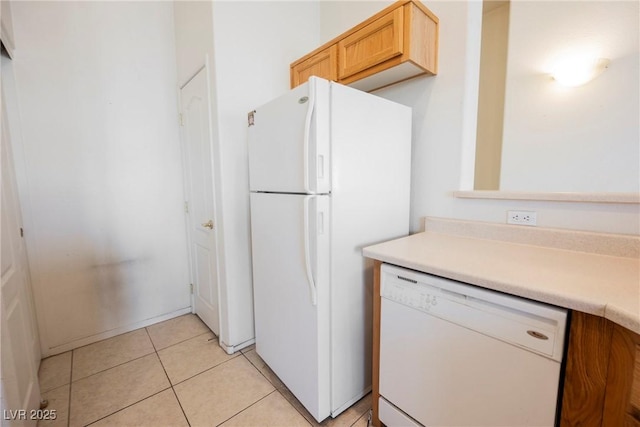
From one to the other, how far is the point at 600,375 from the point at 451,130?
128 centimetres

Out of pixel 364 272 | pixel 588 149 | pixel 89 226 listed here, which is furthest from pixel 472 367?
pixel 89 226

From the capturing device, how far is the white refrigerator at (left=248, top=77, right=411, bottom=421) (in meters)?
1.24

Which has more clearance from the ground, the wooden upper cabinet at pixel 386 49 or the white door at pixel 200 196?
the wooden upper cabinet at pixel 386 49

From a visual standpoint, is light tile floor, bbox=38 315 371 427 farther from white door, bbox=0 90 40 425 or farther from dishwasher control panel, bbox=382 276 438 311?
dishwasher control panel, bbox=382 276 438 311

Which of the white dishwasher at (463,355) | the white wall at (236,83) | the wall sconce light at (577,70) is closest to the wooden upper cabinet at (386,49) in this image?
the white wall at (236,83)

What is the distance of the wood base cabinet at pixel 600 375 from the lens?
0.68m

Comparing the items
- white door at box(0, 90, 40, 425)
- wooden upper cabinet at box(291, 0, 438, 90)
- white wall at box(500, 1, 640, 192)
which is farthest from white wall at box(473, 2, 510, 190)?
white door at box(0, 90, 40, 425)

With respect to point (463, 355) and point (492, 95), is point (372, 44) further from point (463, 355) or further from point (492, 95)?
point (492, 95)

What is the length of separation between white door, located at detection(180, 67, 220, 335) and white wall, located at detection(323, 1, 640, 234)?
4.70ft

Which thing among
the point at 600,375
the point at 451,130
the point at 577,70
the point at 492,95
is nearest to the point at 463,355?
the point at 600,375

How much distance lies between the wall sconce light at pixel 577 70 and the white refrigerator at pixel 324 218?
4.76 ft

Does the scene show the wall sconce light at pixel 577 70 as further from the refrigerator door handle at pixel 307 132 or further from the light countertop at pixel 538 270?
the refrigerator door handle at pixel 307 132

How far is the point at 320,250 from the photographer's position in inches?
49.1

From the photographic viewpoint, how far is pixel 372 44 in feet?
4.93
